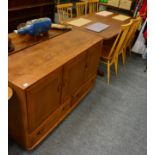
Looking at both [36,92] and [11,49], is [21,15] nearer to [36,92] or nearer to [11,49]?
[11,49]

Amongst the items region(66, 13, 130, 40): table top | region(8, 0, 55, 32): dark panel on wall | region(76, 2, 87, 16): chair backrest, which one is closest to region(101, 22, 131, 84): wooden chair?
region(66, 13, 130, 40): table top

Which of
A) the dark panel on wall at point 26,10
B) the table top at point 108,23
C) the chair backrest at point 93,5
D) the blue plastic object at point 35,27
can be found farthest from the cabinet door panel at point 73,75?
the dark panel on wall at point 26,10

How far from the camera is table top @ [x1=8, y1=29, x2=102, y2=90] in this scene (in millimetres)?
1267

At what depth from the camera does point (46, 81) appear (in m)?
1.34

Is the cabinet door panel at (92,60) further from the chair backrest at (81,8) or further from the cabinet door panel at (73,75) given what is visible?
the chair backrest at (81,8)

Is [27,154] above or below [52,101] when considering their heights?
below

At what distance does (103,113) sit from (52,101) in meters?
0.78

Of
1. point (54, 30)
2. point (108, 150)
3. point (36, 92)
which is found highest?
point (54, 30)

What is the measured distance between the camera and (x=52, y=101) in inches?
61.7

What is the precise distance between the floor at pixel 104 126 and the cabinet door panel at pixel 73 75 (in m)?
0.35

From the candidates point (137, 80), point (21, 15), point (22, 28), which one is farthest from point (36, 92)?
point (21, 15)

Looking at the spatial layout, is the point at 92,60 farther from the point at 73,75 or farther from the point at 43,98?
the point at 43,98

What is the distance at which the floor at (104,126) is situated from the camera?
167 centimetres

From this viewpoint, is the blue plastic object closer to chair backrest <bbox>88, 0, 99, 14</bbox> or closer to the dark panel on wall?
the dark panel on wall
